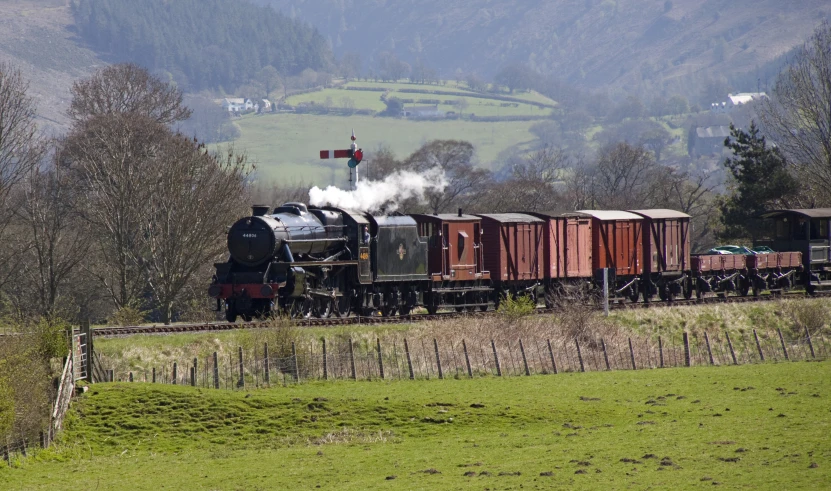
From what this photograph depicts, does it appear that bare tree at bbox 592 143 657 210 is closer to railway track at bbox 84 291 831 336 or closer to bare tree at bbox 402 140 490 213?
bare tree at bbox 402 140 490 213

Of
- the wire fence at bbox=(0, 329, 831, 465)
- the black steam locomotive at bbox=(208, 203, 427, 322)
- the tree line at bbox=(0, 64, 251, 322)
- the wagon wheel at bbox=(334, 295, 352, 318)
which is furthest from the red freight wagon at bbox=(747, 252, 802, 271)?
the tree line at bbox=(0, 64, 251, 322)

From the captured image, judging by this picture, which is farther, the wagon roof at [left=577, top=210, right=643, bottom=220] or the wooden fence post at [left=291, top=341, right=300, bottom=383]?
the wagon roof at [left=577, top=210, right=643, bottom=220]

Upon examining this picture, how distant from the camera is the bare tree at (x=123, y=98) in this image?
92.2 meters

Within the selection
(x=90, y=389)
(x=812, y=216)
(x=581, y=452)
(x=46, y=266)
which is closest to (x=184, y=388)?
(x=90, y=389)

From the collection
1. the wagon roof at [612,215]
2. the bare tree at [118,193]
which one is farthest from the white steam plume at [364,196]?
the bare tree at [118,193]

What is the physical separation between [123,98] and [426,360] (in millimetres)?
64052

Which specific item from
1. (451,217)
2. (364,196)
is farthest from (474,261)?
(364,196)

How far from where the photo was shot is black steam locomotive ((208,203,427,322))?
40344 millimetres

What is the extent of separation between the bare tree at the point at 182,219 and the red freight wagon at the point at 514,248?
51.6 feet

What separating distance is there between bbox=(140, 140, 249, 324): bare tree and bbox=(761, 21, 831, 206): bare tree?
4446cm

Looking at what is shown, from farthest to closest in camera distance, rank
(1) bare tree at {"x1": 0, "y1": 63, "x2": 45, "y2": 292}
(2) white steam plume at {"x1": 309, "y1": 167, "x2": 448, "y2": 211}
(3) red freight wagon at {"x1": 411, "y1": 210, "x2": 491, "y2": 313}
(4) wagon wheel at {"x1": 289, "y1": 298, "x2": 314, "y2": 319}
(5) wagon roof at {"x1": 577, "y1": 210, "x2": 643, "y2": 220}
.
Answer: (1) bare tree at {"x1": 0, "y1": 63, "x2": 45, "y2": 292} < (5) wagon roof at {"x1": 577, "y1": 210, "x2": 643, "y2": 220} < (3) red freight wagon at {"x1": 411, "y1": 210, "x2": 491, "y2": 313} < (2) white steam plume at {"x1": 309, "y1": 167, "x2": 448, "y2": 211} < (4) wagon wheel at {"x1": 289, "y1": 298, "x2": 314, "y2": 319}

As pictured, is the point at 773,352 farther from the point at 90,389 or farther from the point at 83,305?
the point at 83,305

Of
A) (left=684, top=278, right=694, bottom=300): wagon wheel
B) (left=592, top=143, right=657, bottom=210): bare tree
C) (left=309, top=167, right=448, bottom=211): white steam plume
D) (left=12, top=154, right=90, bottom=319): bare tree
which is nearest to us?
(left=309, top=167, right=448, bottom=211): white steam plume

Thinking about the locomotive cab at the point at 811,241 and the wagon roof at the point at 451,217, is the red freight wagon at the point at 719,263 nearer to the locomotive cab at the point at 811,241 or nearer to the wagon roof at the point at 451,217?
the locomotive cab at the point at 811,241
